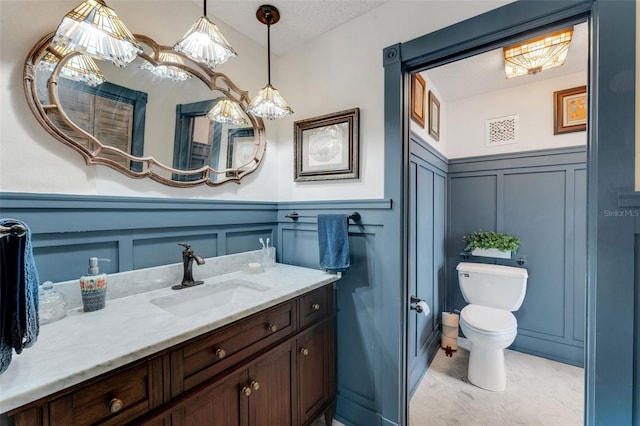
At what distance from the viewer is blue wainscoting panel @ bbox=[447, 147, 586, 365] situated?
217 cm

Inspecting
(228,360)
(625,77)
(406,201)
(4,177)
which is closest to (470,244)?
(406,201)

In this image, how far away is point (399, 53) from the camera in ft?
4.78

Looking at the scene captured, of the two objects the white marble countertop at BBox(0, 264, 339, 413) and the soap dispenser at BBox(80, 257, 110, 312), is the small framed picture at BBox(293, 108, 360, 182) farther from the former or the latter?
the soap dispenser at BBox(80, 257, 110, 312)

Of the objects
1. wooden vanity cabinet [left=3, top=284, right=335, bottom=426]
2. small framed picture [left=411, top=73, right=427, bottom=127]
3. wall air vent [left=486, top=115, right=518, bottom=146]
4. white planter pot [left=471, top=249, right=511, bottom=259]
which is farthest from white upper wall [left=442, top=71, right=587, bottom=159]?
wooden vanity cabinet [left=3, top=284, right=335, bottom=426]

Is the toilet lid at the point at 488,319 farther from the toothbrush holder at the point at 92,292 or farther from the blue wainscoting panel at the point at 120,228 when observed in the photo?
the toothbrush holder at the point at 92,292

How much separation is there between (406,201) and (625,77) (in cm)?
92

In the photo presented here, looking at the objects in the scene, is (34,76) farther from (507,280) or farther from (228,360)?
(507,280)

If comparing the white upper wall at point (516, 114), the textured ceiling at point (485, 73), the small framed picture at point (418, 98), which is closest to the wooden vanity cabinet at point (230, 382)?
the small framed picture at point (418, 98)

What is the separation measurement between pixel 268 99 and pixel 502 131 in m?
2.16

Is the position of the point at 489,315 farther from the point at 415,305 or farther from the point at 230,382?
the point at 230,382

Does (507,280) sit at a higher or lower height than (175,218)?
lower

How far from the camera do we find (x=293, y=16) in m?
1.59

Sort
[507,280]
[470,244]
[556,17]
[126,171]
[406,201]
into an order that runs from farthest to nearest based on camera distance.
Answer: [470,244] < [507,280] < [406,201] < [126,171] < [556,17]

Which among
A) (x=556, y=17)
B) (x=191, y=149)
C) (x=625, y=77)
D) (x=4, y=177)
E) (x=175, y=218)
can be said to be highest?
(x=556, y=17)
